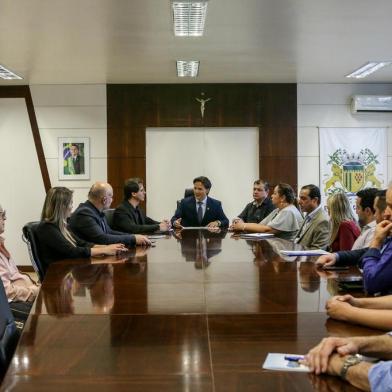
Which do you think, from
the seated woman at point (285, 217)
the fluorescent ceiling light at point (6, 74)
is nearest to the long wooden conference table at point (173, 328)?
the seated woman at point (285, 217)

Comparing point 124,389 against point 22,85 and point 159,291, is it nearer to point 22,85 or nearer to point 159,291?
point 159,291

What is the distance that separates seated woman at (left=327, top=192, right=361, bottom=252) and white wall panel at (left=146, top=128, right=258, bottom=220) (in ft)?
13.1

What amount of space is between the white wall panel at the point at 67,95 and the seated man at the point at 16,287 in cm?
502

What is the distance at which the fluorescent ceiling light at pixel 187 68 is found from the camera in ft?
22.2

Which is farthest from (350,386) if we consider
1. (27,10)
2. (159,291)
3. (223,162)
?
(223,162)

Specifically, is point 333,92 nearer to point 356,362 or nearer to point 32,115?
point 32,115

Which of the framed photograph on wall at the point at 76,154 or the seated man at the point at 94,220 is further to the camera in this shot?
the framed photograph on wall at the point at 76,154

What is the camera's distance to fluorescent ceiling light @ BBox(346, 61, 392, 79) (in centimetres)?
689

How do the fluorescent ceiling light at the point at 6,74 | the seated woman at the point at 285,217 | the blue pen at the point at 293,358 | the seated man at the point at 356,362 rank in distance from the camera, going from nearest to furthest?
the seated man at the point at 356,362
the blue pen at the point at 293,358
the seated woman at the point at 285,217
the fluorescent ceiling light at the point at 6,74

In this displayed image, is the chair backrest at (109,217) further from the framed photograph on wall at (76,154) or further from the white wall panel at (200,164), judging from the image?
the framed photograph on wall at (76,154)

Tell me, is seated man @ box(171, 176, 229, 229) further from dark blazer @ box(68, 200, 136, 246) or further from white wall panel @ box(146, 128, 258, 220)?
dark blazer @ box(68, 200, 136, 246)

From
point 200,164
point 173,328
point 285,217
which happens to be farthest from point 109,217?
point 173,328

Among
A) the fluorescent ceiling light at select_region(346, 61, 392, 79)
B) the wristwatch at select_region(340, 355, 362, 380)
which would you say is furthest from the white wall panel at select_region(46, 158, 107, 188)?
the wristwatch at select_region(340, 355, 362, 380)

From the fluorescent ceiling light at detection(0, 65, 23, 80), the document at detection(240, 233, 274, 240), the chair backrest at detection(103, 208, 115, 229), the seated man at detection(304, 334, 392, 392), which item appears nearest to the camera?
the seated man at detection(304, 334, 392, 392)
